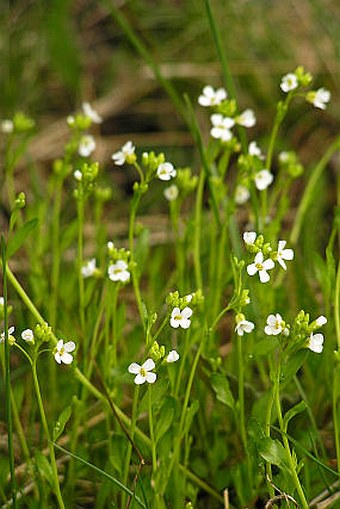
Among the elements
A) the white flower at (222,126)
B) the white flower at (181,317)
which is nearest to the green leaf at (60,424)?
the white flower at (181,317)

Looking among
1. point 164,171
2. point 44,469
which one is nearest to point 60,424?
point 44,469

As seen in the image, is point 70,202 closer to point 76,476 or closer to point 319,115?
point 319,115

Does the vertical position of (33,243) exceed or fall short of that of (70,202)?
it exceeds it

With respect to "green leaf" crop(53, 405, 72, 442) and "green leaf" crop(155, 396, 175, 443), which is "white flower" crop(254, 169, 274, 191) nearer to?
"green leaf" crop(155, 396, 175, 443)

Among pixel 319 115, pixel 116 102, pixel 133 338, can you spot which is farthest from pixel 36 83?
pixel 133 338

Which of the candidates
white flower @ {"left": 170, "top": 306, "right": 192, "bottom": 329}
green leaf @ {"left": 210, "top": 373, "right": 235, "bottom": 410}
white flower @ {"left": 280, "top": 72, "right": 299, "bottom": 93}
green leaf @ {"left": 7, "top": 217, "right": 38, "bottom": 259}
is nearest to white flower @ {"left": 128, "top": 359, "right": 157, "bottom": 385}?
white flower @ {"left": 170, "top": 306, "right": 192, "bottom": 329}

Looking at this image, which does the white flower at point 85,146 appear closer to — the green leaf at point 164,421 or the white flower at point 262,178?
the white flower at point 262,178
